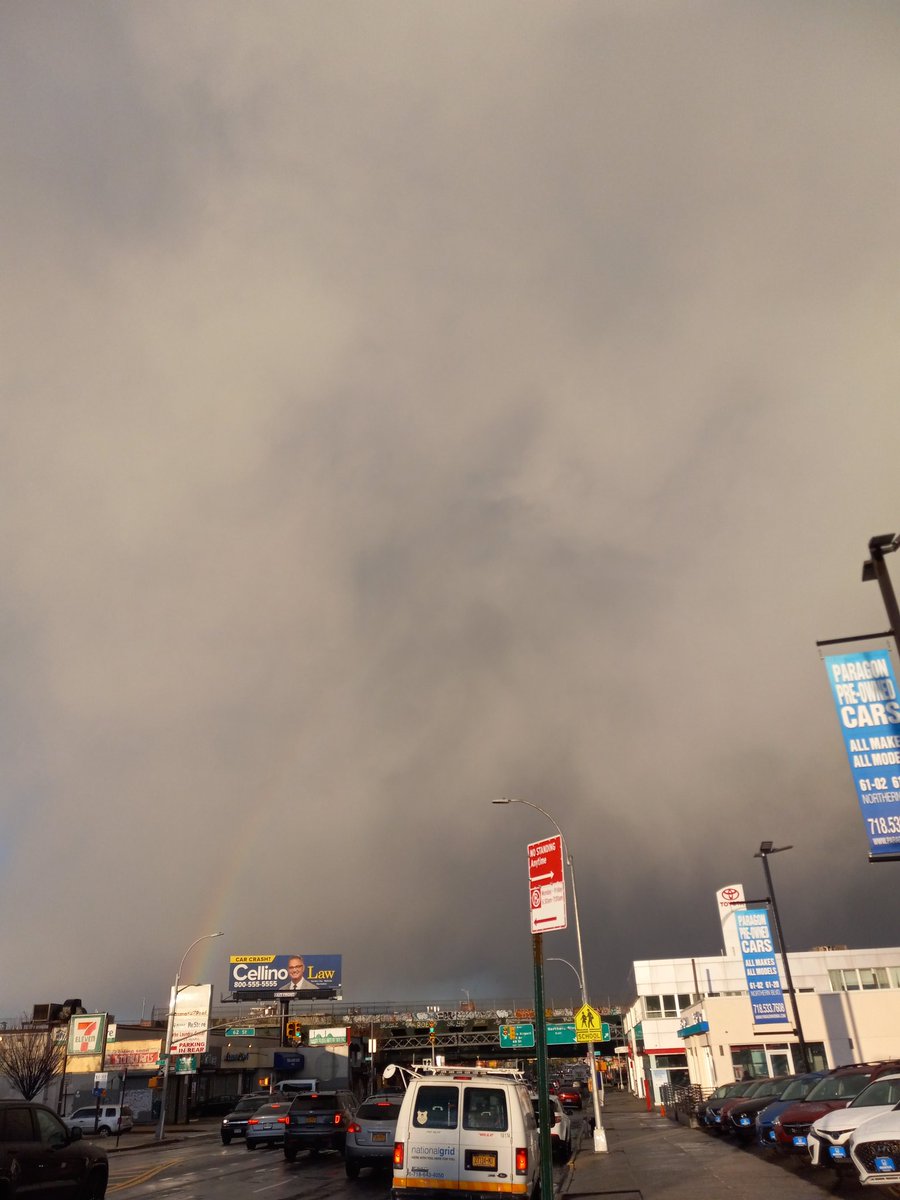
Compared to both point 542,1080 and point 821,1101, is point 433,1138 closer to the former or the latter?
point 542,1080

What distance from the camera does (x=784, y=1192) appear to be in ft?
52.9

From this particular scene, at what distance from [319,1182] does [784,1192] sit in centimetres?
1138

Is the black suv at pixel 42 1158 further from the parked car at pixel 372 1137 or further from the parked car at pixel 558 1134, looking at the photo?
the parked car at pixel 558 1134

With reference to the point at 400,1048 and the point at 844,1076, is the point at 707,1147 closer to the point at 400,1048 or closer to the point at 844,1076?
the point at 844,1076

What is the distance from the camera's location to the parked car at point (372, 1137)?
67.9 feet

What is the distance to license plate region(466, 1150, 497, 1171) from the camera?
12117 mm

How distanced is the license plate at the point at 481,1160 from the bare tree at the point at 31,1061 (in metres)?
65.0

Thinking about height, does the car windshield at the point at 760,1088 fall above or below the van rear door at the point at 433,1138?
below

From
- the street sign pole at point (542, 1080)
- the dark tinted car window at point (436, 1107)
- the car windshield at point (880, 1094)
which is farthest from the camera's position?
the car windshield at point (880, 1094)

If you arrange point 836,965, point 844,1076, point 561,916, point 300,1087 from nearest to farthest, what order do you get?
1. point 561,916
2. point 844,1076
3. point 300,1087
4. point 836,965

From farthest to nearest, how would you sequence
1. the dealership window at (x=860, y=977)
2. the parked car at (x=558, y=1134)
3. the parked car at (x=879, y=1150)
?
1. the dealership window at (x=860, y=977)
2. the parked car at (x=558, y=1134)
3. the parked car at (x=879, y=1150)

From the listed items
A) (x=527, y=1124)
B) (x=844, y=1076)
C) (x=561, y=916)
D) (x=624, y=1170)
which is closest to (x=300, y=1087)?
(x=624, y=1170)

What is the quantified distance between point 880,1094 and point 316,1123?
1817cm

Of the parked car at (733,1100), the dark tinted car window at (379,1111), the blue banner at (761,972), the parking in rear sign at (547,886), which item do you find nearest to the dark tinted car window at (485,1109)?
the parking in rear sign at (547,886)
